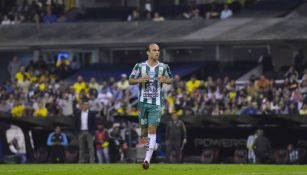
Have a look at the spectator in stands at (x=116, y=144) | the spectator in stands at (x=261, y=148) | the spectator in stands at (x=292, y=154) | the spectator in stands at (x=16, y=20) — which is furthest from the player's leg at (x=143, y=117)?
the spectator in stands at (x=16, y=20)

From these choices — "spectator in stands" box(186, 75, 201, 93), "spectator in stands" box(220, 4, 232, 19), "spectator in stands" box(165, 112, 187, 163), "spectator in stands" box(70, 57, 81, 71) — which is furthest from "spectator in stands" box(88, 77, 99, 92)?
"spectator in stands" box(165, 112, 187, 163)

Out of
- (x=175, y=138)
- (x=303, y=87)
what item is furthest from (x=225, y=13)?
(x=175, y=138)

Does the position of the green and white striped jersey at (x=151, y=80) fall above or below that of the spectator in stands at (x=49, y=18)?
above

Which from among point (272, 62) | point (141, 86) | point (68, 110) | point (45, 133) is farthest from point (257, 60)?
point (141, 86)

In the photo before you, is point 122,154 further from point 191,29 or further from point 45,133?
point 191,29

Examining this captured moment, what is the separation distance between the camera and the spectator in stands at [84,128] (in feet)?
126

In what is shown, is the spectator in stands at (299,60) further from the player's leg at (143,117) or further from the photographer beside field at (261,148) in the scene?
the player's leg at (143,117)

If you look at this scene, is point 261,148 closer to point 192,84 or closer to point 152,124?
point 192,84

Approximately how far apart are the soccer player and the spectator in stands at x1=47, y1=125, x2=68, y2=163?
551 inches

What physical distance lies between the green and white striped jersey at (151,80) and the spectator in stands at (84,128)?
37.5 feet

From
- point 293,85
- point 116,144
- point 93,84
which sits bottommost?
point 116,144

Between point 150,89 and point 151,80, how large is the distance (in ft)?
0.58

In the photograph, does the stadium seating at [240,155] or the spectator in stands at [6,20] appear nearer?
the stadium seating at [240,155]

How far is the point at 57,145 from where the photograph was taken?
4097 centimetres
